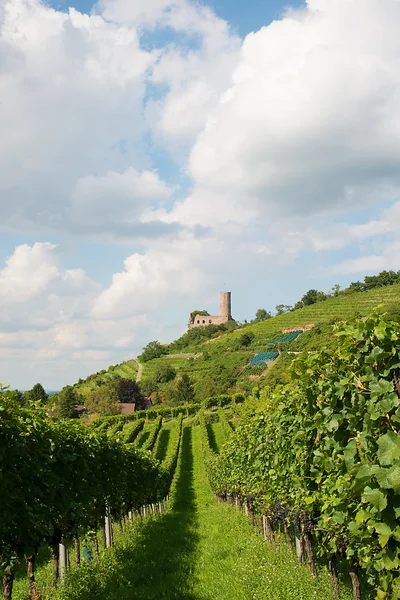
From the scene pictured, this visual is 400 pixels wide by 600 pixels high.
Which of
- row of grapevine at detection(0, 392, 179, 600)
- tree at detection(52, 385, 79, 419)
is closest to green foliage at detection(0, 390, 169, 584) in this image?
row of grapevine at detection(0, 392, 179, 600)

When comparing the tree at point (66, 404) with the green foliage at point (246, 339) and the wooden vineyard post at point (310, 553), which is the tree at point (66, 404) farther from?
the wooden vineyard post at point (310, 553)

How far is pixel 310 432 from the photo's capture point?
6.36 metres

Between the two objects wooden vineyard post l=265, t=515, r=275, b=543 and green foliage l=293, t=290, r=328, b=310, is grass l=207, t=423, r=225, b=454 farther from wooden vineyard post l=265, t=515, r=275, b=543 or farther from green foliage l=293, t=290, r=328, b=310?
green foliage l=293, t=290, r=328, b=310

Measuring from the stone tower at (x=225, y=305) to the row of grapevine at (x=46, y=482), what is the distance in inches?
6802

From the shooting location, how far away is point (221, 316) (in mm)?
182250

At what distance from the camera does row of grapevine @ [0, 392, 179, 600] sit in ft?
18.5

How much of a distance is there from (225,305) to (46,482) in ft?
587

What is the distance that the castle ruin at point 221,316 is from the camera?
181 m

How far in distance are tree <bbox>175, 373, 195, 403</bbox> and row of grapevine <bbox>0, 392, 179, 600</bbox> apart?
69.4 metres

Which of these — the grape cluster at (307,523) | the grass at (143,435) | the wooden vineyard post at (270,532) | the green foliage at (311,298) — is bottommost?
the grass at (143,435)

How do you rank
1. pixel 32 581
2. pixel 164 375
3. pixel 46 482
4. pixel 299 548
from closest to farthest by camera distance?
1. pixel 46 482
2. pixel 32 581
3. pixel 299 548
4. pixel 164 375

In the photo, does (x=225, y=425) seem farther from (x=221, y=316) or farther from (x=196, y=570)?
(x=221, y=316)

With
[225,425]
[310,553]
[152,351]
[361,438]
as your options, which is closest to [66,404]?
[225,425]

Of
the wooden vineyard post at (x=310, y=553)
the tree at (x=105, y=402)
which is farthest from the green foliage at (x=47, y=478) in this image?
the tree at (x=105, y=402)
